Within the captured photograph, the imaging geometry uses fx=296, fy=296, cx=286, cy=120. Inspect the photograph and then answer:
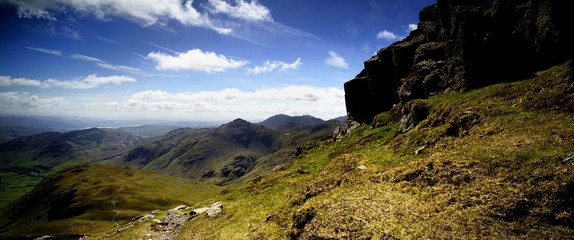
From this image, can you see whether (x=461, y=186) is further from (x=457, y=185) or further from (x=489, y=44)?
(x=489, y=44)

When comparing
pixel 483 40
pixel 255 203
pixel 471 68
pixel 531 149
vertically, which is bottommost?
pixel 255 203

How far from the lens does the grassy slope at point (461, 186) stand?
2009 cm

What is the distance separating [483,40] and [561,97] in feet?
80.8

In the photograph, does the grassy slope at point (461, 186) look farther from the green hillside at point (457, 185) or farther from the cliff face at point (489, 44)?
the cliff face at point (489, 44)

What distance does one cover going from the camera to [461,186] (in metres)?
24.8

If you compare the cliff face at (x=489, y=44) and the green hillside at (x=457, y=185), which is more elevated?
the cliff face at (x=489, y=44)

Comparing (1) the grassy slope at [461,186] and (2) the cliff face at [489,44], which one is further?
(2) the cliff face at [489,44]

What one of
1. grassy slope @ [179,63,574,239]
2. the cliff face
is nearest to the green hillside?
grassy slope @ [179,63,574,239]

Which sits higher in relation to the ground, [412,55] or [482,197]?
[412,55]

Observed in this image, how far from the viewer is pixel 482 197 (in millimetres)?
22375

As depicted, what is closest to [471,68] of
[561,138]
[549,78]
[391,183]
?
[549,78]

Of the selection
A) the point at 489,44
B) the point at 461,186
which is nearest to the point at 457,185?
the point at 461,186

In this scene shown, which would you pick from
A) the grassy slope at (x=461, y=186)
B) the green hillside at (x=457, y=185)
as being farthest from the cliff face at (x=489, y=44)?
the grassy slope at (x=461, y=186)

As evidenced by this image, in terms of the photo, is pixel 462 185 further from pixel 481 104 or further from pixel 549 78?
pixel 549 78
